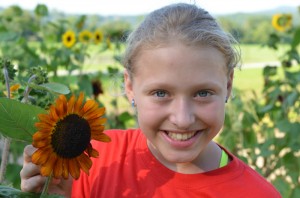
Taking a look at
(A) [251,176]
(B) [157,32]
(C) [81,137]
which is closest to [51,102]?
(C) [81,137]

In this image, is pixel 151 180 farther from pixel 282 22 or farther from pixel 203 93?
pixel 282 22

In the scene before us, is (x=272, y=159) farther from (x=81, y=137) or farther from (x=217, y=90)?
(x=81, y=137)

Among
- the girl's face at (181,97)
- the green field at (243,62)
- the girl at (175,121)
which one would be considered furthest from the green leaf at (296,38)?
the girl's face at (181,97)

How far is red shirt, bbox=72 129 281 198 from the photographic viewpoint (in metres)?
0.83

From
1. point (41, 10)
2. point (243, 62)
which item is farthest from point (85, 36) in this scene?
point (243, 62)

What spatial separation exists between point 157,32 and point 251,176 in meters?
0.26

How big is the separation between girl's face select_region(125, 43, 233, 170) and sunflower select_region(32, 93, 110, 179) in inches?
5.7

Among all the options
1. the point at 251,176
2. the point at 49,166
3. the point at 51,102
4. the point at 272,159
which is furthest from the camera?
the point at 272,159

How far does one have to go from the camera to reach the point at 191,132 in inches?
31.3

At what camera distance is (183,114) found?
77 centimetres

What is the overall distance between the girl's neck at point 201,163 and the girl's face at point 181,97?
40 mm

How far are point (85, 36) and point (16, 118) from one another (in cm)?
217

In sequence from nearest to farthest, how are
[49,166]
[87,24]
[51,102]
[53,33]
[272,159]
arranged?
[49,166], [51,102], [272,159], [53,33], [87,24]

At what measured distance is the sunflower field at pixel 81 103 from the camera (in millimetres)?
645
